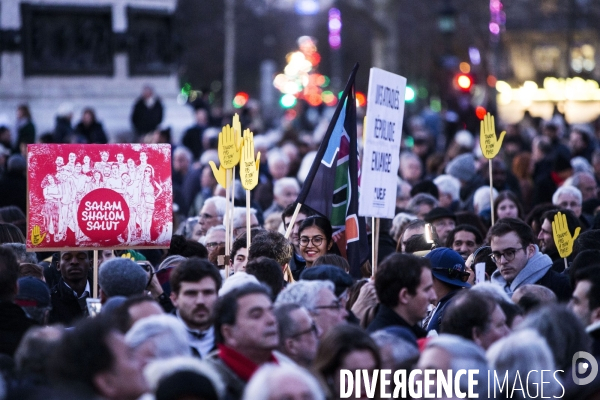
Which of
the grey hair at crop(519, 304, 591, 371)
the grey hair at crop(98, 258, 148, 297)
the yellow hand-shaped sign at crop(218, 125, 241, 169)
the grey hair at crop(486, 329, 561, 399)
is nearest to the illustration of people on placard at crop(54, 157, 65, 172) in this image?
the yellow hand-shaped sign at crop(218, 125, 241, 169)

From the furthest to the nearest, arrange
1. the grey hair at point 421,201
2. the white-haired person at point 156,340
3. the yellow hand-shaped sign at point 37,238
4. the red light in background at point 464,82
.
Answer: the red light in background at point 464,82 → the grey hair at point 421,201 → the yellow hand-shaped sign at point 37,238 → the white-haired person at point 156,340

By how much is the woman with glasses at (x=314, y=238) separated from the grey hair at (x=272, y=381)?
4.39 metres

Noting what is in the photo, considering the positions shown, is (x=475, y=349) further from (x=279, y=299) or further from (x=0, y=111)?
(x=0, y=111)

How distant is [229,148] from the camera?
361 inches

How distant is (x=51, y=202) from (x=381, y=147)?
2377 millimetres

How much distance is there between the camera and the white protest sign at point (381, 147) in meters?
9.02

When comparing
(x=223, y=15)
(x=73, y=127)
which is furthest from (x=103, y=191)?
(x=223, y=15)

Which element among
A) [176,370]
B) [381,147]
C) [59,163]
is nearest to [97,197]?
[59,163]

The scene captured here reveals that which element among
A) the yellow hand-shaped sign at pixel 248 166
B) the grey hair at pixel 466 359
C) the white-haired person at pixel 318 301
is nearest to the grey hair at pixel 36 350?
the white-haired person at pixel 318 301

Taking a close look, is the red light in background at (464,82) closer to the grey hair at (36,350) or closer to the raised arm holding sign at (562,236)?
the raised arm holding sign at (562,236)

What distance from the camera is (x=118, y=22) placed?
72.4ft

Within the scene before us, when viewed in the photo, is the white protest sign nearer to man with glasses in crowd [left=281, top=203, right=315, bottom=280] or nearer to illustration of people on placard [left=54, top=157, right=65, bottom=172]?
man with glasses in crowd [left=281, top=203, right=315, bottom=280]

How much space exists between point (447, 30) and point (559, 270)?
78.0 ft

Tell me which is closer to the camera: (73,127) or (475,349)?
(475,349)
